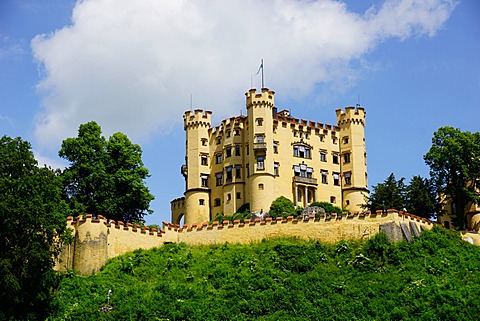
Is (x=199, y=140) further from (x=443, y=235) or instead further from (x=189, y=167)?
(x=443, y=235)

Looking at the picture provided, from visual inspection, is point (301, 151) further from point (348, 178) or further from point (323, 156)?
point (348, 178)

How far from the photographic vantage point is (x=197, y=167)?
79.6 m

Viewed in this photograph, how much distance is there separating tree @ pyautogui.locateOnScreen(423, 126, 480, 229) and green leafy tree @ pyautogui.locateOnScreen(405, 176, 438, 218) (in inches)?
88.9

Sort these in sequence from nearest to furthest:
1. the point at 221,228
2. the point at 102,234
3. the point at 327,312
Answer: the point at 327,312 < the point at 102,234 < the point at 221,228

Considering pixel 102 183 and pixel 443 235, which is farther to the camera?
pixel 102 183


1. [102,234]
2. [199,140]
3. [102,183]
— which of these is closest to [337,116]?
[199,140]

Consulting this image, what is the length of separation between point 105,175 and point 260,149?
14465mm

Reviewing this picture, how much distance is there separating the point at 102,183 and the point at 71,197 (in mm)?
2625

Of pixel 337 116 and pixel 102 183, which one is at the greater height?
pixel 337 116

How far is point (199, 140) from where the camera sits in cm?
8019

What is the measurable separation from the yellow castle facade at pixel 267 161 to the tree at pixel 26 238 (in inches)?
1166

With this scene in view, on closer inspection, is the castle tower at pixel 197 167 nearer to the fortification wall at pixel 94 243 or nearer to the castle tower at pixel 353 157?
the castle tower at pixel 353 157

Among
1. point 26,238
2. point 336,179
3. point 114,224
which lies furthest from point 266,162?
point 26,238

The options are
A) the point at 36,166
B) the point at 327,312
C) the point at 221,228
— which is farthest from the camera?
the point at 221,228
